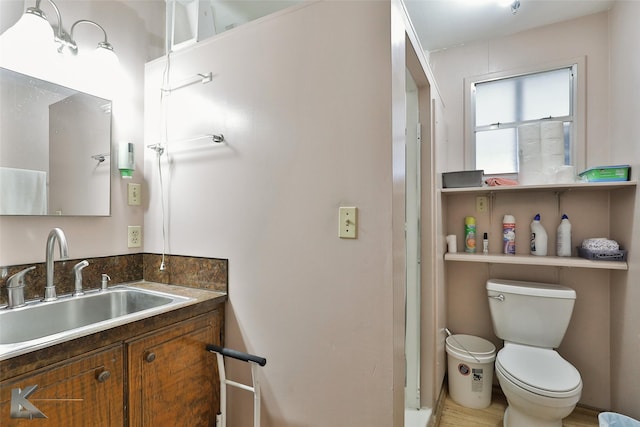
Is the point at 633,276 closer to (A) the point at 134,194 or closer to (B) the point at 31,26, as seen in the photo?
(A) the point at 134,194

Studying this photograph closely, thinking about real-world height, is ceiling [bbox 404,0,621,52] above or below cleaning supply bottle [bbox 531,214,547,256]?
above

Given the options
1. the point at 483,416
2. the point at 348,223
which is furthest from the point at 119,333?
the point at 483,416

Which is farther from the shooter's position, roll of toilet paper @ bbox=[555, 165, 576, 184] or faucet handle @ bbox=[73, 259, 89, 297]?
roll of toilet paper @ bbox=[555, 165, 576, 184]

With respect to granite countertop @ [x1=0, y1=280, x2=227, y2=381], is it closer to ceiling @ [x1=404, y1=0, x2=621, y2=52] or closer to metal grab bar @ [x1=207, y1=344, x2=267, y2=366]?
metal grab bar @ [x1=207, y1=344, x2=267, y2=366]

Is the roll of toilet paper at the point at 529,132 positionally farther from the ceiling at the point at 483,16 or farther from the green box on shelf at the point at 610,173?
the ceiling at the point at 483,16

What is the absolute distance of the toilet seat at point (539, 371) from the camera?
157 centimetres

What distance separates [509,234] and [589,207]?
1.68 ft

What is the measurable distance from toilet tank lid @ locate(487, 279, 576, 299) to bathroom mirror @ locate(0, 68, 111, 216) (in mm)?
2477

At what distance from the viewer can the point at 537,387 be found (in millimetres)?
1580

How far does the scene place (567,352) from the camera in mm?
2111

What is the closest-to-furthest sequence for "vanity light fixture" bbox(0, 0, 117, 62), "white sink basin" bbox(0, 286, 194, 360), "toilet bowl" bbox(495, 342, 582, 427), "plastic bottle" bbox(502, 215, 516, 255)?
1. "white sink basin" bbox(0, 286, 194, 360)
2. "vanity light fixture" bbox(0, 0, 117, 62)
3. "toilet bowl" bbox(495, 342, 582, 427)
4. "plastic bottle" bbox(502, 215, 516, 255)

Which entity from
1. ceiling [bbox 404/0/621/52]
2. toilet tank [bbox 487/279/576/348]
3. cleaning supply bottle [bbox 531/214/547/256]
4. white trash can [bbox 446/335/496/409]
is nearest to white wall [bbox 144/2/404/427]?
ceiling [bbox 404/0/621/52]

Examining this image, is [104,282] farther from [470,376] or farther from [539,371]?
[539,371]

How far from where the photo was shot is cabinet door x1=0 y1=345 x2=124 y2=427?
0.84 metres
